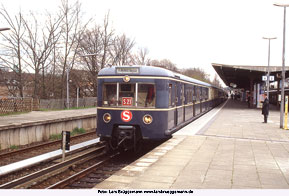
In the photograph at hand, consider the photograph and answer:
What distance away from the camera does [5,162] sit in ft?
33.3

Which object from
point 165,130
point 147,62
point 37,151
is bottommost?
point 37,151

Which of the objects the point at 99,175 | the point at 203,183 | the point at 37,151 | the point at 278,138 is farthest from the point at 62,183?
the point at 278,138

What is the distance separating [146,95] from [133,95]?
0.40 metres

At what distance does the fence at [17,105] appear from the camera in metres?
22.3

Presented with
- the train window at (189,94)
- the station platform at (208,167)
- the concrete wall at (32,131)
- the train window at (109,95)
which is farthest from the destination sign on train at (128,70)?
the concrete wall at (32,131)

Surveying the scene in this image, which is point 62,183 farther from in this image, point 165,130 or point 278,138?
point 278,138

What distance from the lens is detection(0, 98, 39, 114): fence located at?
73.0 feet

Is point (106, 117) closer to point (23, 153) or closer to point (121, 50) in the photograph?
point (23, 153)

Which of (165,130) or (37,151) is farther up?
(165,130)

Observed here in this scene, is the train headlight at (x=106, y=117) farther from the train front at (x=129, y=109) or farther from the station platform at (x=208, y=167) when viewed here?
the station platform at (x=208, y=167)

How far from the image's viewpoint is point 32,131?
14.9 m

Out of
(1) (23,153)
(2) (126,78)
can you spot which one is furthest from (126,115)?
(1) (23,153)

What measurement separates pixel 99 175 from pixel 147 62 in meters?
58.3

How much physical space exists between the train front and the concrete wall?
5442mm
